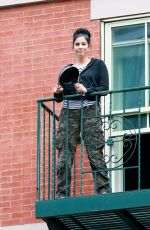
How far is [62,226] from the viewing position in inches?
627

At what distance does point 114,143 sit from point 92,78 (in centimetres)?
119

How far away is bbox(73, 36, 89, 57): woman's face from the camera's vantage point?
52.3ft

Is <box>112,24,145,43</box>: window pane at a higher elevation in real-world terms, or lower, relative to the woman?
higher

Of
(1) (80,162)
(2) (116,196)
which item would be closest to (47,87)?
(1) (80,162)

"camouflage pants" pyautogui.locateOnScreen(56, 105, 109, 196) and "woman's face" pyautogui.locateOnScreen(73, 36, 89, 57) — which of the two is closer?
"camouflage pants" pyautogui.locateOnScreen(56, 105, 109, 196)

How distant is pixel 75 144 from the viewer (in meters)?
16.0

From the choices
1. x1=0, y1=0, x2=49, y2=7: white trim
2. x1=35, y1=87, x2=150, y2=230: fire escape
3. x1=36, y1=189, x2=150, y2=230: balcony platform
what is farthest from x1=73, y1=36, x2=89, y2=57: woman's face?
x1=0, y1=0, x2=49, y2=7: white trim

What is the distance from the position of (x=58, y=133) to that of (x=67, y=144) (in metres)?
0.24

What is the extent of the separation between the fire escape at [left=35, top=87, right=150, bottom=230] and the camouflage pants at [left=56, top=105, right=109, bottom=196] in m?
0.08

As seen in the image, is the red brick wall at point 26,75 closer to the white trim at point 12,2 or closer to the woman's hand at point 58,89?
the white trim at point 12,2

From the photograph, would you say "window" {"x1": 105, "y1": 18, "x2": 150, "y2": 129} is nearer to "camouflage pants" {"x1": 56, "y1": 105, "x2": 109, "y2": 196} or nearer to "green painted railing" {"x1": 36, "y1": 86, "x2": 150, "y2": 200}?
"green painted railing" {"x1": 36, "y1": 86, "x2": 150, "y2": 200}

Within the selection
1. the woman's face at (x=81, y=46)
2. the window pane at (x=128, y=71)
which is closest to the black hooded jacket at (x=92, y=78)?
the woman's face at (x=81, y=46)

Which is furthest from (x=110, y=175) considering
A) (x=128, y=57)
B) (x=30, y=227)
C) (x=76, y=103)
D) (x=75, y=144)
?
(x=128, y=57)

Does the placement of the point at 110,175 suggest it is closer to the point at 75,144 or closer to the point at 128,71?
the point at 75,144
